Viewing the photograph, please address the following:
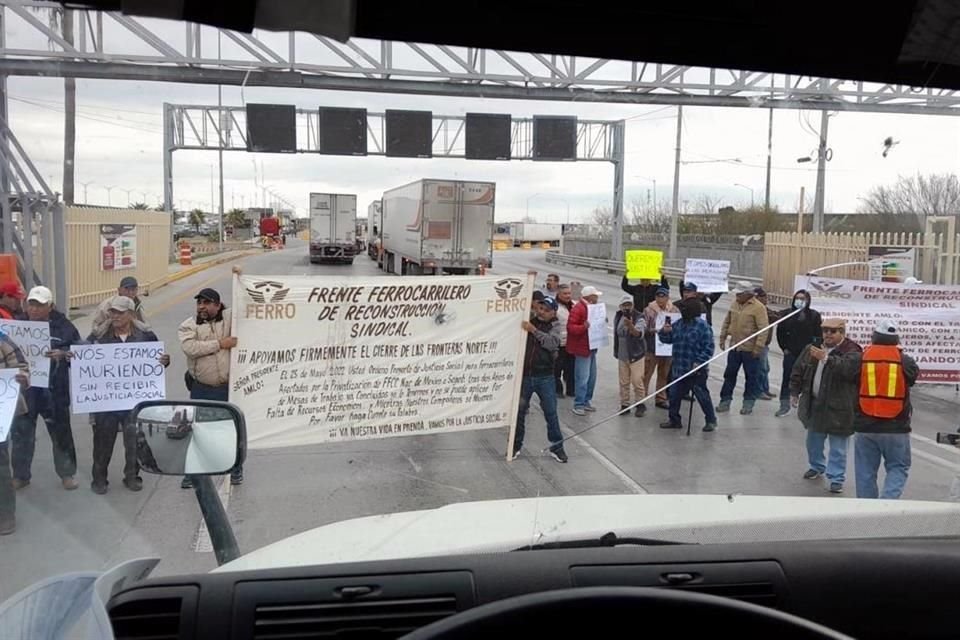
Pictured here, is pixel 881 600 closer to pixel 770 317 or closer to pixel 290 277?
pixel 290 277

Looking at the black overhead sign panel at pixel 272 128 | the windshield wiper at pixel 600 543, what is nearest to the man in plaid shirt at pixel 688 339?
the black overhead sign panel at pixel 272 128

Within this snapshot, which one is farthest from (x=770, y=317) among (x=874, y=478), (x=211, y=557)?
(x=211, y=557)

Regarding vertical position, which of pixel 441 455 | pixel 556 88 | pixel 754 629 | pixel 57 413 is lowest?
pixel 441 455

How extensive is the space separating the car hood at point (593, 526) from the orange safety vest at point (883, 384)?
13.2ft

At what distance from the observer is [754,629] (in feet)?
4.95

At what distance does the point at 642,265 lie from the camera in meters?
10.5

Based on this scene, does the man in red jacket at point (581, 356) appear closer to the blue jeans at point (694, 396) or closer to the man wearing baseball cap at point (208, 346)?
the blue jeans at point (694, 396)

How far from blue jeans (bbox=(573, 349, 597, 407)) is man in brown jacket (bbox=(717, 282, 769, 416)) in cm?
152

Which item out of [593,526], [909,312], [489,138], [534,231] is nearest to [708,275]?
[909,312]

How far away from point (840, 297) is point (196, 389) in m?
6.84

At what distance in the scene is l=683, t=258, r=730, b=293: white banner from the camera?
1129 cm

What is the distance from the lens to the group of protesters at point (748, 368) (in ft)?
22.2

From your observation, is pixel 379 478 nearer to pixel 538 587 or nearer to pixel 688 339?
pixel 688 339

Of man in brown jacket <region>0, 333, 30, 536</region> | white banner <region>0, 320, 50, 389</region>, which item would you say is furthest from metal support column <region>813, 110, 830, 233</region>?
white banner <region>0, 320, 50, 389</region>
